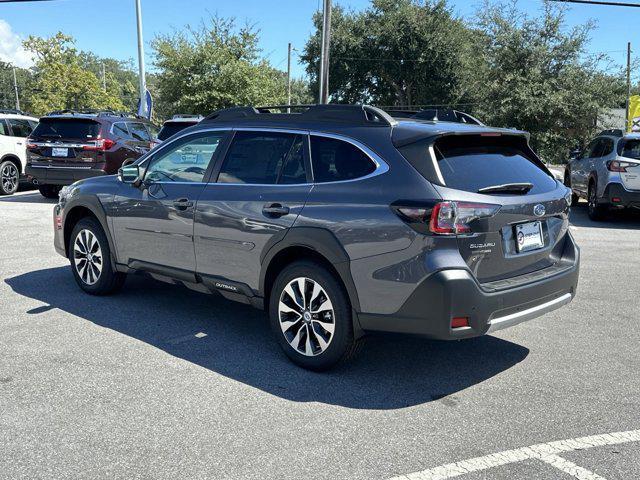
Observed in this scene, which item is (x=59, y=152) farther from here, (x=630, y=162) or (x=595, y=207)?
(x=630, y=162)

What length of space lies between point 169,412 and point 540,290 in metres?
2.46

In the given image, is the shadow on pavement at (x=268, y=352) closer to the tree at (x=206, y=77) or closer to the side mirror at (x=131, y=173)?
the side mirror at (x=131, y=173)

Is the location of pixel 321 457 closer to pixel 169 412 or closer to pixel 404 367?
pixel 169 412

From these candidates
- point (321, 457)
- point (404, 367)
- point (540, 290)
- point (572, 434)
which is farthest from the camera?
point (404, 367)

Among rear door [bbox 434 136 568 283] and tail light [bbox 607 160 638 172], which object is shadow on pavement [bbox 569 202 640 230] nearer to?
tail light [bbox 607 160 638 172]

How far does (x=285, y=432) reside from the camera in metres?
3.41

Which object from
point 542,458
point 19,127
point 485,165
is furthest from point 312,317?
point 19,127

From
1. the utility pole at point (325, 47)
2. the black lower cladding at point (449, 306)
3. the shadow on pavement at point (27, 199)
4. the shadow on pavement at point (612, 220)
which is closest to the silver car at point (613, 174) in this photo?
the shadow on pavement at point (612, 220)

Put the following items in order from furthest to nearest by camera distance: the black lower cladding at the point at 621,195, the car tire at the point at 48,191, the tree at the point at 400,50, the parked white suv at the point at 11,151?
the tree at the point at 400,50
the parked white suv at the point at 11,151
the car tire at the point at 48,191
the black lower cladding at the point at 621,195

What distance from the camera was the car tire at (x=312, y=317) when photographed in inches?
159

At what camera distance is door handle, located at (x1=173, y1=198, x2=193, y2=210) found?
496cm

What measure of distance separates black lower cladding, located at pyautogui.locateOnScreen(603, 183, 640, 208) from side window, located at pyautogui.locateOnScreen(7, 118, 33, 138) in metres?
12.8

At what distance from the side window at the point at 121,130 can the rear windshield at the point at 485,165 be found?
10.2 m

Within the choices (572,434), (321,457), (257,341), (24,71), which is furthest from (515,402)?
(24,71)
